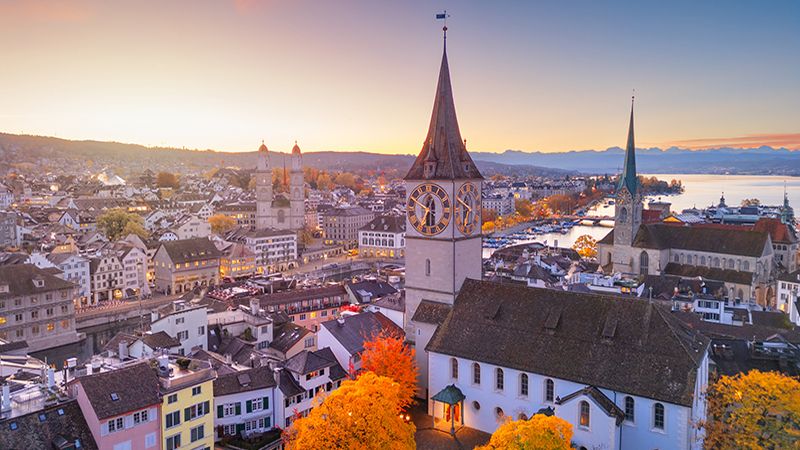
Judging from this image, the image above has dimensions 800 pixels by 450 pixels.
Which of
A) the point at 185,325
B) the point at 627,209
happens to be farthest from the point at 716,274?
the point at 185,325

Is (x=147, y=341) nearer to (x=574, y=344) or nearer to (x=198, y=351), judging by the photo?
(x=198, y=351)

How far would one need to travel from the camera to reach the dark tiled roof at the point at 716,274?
53859 mm

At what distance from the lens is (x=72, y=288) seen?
49.2 meters

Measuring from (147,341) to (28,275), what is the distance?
73.4 ft

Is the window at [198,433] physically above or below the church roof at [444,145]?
below

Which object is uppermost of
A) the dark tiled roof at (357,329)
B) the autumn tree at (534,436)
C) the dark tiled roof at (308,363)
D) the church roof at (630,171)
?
the church roof at (630,171)

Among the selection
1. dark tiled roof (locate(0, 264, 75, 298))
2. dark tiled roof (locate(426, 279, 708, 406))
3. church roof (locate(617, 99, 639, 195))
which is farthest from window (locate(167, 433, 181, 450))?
church roof (locate(617, 99, 639, 195))

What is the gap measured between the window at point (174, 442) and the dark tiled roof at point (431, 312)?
36.9 feet

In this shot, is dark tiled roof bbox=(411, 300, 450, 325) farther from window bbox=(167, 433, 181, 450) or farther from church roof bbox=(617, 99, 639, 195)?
church roof bbox=(617, 99, 639, 195)

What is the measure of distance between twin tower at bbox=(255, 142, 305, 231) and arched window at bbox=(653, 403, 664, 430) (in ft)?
282

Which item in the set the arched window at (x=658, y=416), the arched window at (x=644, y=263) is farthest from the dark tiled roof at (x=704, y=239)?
the arched window at (x=658, y=416)

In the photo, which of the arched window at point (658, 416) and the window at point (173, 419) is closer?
the arched window at point (658, 416)

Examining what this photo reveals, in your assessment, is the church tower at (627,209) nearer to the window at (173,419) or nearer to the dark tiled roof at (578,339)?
the dark tiled roof at (578,339)

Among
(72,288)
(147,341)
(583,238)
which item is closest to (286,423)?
(147,341)
